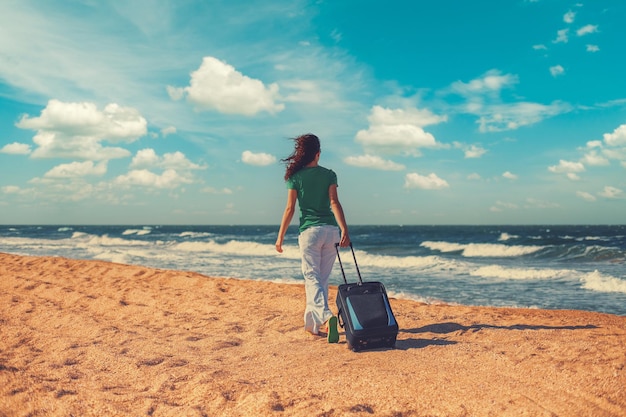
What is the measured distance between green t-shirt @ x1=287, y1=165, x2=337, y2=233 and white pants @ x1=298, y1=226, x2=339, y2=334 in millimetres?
104

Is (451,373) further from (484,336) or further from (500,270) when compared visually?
(500,270)

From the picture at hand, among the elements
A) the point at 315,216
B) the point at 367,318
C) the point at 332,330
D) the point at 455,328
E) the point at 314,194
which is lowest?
the point at 455,328

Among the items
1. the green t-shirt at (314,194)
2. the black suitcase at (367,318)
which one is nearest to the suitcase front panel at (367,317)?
the black suitcase at (367,318)

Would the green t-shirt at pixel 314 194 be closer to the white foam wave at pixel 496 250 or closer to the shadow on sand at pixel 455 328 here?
the shadow on sand at pixel 455 328

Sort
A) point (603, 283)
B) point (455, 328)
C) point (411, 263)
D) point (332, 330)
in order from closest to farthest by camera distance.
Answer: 1. point (332, 330)
2. point (455, 328)
3. point (603, 283)
4. point (411, 263)

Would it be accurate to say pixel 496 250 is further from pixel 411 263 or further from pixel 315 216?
pixel 315 216

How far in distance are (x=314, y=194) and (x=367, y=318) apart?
1.44 m

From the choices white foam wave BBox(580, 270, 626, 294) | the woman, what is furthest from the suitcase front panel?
white foam wave BBox(580, 270, 626, 294)

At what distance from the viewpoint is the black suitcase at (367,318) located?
181 inches

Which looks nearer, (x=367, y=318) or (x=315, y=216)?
(x=367, y=318)

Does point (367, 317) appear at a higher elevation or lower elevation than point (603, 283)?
higher

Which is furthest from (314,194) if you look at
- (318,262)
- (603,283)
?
(603,283)

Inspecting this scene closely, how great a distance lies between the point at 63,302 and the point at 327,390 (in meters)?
5.67

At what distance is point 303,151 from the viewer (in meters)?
5.18
